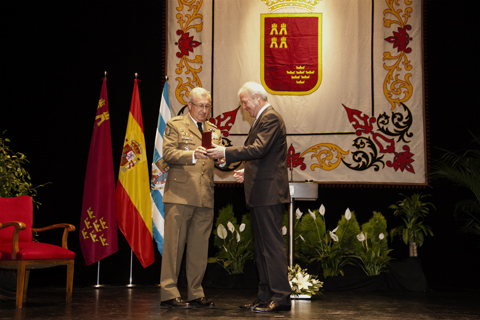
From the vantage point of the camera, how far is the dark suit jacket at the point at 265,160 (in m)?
3.11

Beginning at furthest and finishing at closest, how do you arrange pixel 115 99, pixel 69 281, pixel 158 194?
pixel 115 99
pixel 158 194
pixel 69 281

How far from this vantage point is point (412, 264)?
4668 millimetres

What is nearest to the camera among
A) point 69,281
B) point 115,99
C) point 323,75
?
point 69,281

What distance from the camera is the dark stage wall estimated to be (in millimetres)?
5066

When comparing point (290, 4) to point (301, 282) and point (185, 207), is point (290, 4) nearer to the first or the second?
point (185, 207)

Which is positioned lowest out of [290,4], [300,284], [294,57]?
[300,284]

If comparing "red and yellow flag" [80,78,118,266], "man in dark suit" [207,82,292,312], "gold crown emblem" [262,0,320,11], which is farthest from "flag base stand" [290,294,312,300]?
"gold crown emblem" [262,0,320,11]

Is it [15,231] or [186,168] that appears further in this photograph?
[15,231]

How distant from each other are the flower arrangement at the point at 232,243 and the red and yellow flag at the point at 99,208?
108 cm

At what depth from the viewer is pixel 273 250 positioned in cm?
309

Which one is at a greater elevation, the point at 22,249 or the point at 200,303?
the point at 22,249

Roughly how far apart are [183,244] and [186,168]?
1.82ft

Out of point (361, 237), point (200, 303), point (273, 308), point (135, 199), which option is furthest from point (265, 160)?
point (135, 199)

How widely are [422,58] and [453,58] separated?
1.12 ft
